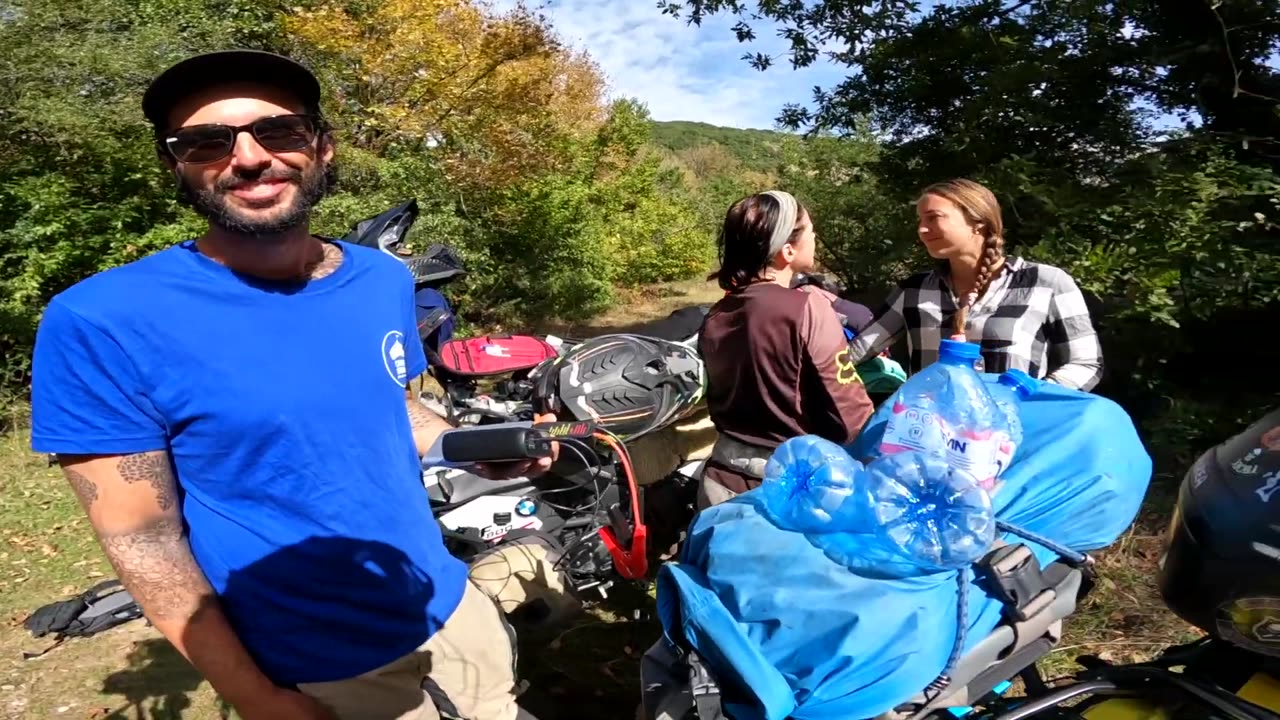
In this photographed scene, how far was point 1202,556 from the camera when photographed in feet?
4.83

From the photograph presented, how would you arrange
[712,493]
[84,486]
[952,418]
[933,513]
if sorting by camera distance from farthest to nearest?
[712,493], [952,418], [933,513], [84,486]

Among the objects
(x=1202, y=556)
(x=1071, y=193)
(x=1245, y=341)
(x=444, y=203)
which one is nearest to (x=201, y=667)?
(x=1202, y=556)

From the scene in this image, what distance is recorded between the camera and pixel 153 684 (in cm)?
372

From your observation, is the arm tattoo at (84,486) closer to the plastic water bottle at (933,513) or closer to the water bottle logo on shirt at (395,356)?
the water bottle logo on shirt at (395,356)

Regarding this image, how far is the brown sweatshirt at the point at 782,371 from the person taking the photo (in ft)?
8.09

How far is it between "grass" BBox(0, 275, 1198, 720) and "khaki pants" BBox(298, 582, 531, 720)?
1.51 metres

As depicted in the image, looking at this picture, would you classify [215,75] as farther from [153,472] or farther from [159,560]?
[159,560]

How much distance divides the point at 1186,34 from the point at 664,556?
4767 millimetres

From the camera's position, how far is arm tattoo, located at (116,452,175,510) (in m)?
1.36

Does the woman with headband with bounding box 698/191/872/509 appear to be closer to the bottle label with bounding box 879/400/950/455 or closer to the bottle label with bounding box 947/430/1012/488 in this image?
the bottle label with bounding box 879/400/950/455

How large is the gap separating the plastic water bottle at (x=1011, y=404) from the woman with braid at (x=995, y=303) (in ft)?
3.03

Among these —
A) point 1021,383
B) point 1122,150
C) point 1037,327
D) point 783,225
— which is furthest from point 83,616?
point 1122,150

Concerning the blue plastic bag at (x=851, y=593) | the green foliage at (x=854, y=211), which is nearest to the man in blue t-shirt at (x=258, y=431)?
the blue plastic bag at (x=851, y=593)

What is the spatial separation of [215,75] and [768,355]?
1.67 metres
